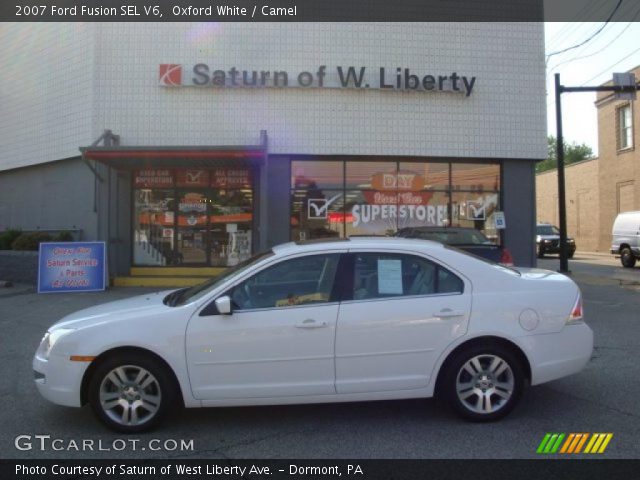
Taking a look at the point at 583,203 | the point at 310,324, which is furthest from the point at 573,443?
the point at 583,203

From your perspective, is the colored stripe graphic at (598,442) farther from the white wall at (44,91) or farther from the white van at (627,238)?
the white van at (627,238)

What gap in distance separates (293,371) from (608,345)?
17.0 feet

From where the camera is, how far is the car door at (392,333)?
457cm

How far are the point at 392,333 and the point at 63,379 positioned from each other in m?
2.67

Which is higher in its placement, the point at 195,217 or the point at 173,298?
the point at 195,217

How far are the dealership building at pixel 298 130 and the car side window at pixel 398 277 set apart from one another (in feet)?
30.4

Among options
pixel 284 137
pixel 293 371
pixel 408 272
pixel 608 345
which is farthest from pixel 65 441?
pixel 284 137

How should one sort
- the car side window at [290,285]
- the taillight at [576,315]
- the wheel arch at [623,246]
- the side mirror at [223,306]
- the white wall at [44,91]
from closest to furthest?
the side mirror at [223,306] → the car side window at [290,285] → the taillight at [576,315] → the white wall at [44,91] → the wheel arch at [623,246]

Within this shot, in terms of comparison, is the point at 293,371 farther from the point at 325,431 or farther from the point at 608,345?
the point at 608,345

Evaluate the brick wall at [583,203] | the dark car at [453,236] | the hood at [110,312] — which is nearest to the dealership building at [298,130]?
the dark car at [453,236]

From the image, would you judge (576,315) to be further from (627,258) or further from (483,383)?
(627,258)

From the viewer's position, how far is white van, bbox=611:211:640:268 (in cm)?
2056

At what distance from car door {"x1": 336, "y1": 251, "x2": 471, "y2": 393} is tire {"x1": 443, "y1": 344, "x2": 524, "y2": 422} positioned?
0.68 feet

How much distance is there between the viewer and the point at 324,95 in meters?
14.5
